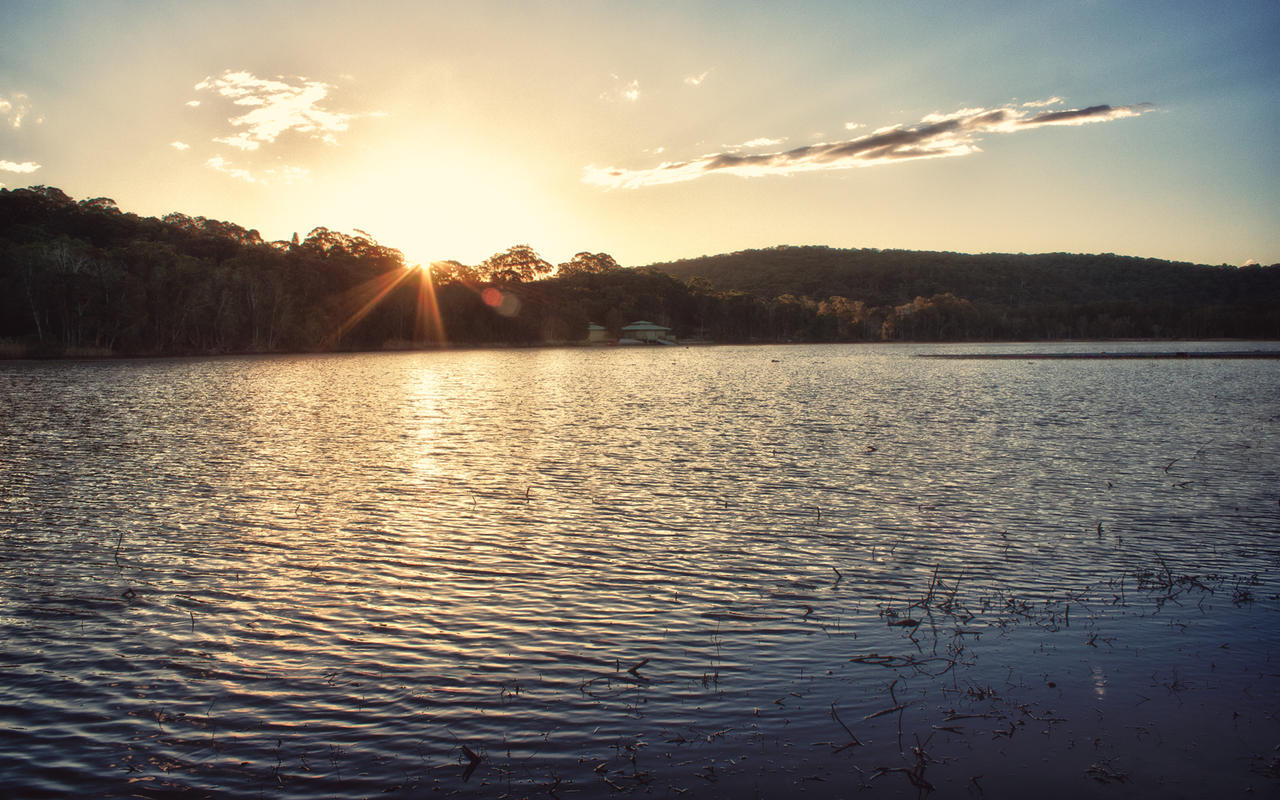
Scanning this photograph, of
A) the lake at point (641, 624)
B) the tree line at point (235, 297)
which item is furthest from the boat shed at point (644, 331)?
the lake at point (641, 624)

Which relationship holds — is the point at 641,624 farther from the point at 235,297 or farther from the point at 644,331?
the point at 644,331

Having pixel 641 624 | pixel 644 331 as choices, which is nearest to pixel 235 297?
pixel 644 331

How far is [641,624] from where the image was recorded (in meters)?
9.32

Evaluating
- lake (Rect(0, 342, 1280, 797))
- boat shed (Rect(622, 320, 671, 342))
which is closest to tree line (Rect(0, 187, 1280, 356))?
boat shed (Rect(622, 320, 671, 342))

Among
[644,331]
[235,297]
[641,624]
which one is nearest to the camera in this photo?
[641,624]

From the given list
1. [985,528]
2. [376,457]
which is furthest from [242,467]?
[985,528]

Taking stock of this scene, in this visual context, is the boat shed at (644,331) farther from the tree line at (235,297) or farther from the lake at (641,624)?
the lake at (641,624)

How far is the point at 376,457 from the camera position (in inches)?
919

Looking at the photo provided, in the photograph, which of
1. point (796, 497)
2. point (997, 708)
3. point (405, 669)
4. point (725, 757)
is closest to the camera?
point (725, 757)

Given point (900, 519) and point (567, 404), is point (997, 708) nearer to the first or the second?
point (900, 519)

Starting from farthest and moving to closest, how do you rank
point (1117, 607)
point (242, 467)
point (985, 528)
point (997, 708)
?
point (242, 467)
point (985, 528)
point (1117, 607)
point (997, 708)

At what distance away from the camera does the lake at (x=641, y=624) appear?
617cm

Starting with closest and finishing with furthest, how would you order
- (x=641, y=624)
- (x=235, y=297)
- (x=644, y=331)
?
(x=641, y=624) → (x=235, y=297) → (x=644, y=331)

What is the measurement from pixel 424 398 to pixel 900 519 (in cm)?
3541
